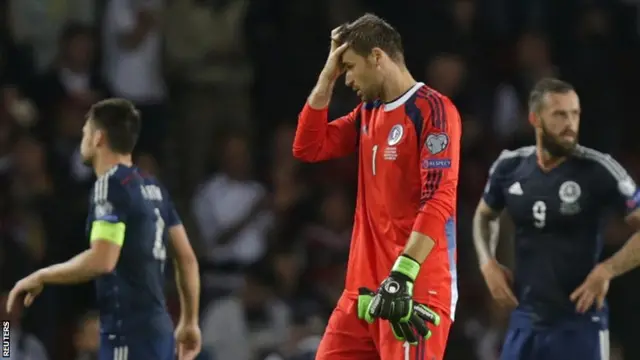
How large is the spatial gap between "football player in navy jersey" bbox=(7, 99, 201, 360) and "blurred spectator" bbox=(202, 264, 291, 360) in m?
3.18

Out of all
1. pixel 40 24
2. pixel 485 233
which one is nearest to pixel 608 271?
pixel 485 233

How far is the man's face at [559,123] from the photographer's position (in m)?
7.95

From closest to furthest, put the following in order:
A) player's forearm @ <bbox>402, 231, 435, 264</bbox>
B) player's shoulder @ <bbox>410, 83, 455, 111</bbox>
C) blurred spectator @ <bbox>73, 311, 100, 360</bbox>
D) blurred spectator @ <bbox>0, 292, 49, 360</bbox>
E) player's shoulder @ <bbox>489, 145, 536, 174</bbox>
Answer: player's forearm @ <bbox>402, 231, 435, 264</bbox>
player's shoulder @ <bbox>410, 83, 455, 111</bbox>
player's shoulder @ <bbox>489, 145, 536, 174</bbox>
blurred spectator @ <bbox>73, 311, 100, 360</bbox>
blurred spectator @ <bbox>0, 292, 49, 360</bbox>

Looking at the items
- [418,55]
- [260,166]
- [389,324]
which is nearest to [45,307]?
[260,166]

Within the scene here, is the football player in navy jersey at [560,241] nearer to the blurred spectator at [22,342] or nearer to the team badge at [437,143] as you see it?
the team badge at [437,143]

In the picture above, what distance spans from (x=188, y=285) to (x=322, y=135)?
60.5 inches

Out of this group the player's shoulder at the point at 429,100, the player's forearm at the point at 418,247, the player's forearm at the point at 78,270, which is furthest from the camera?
the player's forearm at the point at 78,270

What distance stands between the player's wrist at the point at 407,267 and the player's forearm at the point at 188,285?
194 centimetres

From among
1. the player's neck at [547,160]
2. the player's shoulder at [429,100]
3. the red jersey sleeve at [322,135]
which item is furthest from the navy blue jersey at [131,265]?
the player's neck at [547,160]

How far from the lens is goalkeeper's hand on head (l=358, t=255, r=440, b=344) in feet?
19.9

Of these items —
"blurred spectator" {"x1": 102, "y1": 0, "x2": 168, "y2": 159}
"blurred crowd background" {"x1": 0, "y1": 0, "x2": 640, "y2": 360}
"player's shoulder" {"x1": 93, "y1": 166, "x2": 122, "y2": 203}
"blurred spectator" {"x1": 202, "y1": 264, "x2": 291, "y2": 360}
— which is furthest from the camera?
"blurred spectator" {"x1": 102, "y1": 0, "x2": 168, "y2": 159}

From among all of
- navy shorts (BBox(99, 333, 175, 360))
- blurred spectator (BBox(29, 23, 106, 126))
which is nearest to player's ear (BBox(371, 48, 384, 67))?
navy shorts (BBox(99, 333, 175, 360))

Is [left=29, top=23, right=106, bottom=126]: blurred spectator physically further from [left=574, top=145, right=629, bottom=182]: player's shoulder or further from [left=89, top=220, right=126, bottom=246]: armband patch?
[left=574, top=145, right=629, bottom=182]: player's shoulder

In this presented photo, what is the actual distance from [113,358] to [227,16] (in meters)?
5.60
